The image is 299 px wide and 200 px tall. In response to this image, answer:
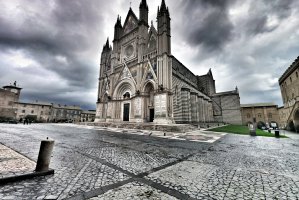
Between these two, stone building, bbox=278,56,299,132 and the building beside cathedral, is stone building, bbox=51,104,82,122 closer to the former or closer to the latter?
the building beside cathedral

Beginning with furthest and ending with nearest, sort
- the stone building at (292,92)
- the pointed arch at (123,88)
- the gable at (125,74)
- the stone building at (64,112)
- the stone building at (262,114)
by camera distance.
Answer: the stone building at (64,112) → the stone building at (262,114) → the gable at (125,74) → the pointed arch at (123,88) → the stone building at (292,92)

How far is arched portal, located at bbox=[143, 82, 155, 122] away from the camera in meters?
23.4

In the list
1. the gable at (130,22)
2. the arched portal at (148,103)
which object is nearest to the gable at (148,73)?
the arched portal at (148,103)

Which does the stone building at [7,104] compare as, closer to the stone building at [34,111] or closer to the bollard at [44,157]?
the stone building at [34,111]

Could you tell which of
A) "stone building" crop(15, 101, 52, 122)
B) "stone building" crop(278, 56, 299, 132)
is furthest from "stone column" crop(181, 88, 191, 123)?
"stone building" crop(15, 101, 52, 122)

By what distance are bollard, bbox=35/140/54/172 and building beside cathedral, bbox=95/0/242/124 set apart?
16778mm

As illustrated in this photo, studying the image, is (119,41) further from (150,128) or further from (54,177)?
(54,177)

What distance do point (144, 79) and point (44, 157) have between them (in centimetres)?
2131

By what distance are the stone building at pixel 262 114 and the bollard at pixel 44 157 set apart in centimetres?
5868

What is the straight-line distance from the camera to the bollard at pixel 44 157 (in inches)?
115

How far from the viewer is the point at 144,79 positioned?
23.6m

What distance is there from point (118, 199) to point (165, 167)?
192cm

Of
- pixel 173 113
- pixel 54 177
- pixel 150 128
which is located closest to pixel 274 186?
pixel 54 177

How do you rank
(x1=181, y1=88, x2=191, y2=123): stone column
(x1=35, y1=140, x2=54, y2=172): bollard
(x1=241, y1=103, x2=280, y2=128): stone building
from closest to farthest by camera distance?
(x1=35, y1=140, x2=54, y2=172): bollard → (x1=181, y1=88, x2=191, y2=123): stone column → (x1=241, y1=103, x2=280, y2=128): stone building
